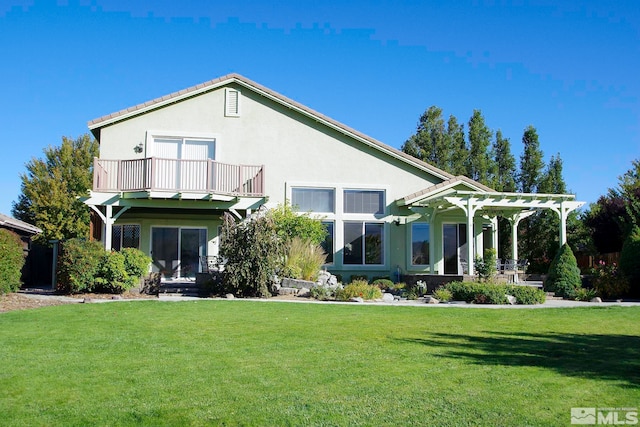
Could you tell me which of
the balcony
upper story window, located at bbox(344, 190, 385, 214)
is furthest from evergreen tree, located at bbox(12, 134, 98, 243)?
upper story window, located at bbox(344, 190, 385, 214)

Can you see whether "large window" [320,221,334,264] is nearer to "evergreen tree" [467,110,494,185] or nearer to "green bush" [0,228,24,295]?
"green bush" [0,228,24,295]

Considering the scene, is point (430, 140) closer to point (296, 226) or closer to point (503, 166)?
point (503, 166)

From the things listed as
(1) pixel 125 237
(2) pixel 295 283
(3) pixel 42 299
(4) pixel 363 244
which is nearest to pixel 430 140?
(4) pixel 363 244

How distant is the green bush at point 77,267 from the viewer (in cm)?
1736

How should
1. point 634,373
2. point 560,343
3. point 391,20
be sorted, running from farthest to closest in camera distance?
point 391,20
point 560,343
point 634,373

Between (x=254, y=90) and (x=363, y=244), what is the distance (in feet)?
24.3

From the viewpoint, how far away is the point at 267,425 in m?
4.97

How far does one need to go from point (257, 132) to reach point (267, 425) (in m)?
18.4

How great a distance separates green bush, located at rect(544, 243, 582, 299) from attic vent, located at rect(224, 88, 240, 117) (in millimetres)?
12667

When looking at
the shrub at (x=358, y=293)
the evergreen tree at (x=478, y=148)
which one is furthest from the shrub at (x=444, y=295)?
the evergreen tree at (x=478, y=148)

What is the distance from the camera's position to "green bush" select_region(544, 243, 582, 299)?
1766 cm

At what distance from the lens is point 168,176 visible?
20.1 meters

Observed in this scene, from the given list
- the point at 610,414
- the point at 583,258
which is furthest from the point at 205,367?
the point at 583,258

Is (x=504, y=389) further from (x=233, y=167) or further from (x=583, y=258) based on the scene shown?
(x=583, y=258)
